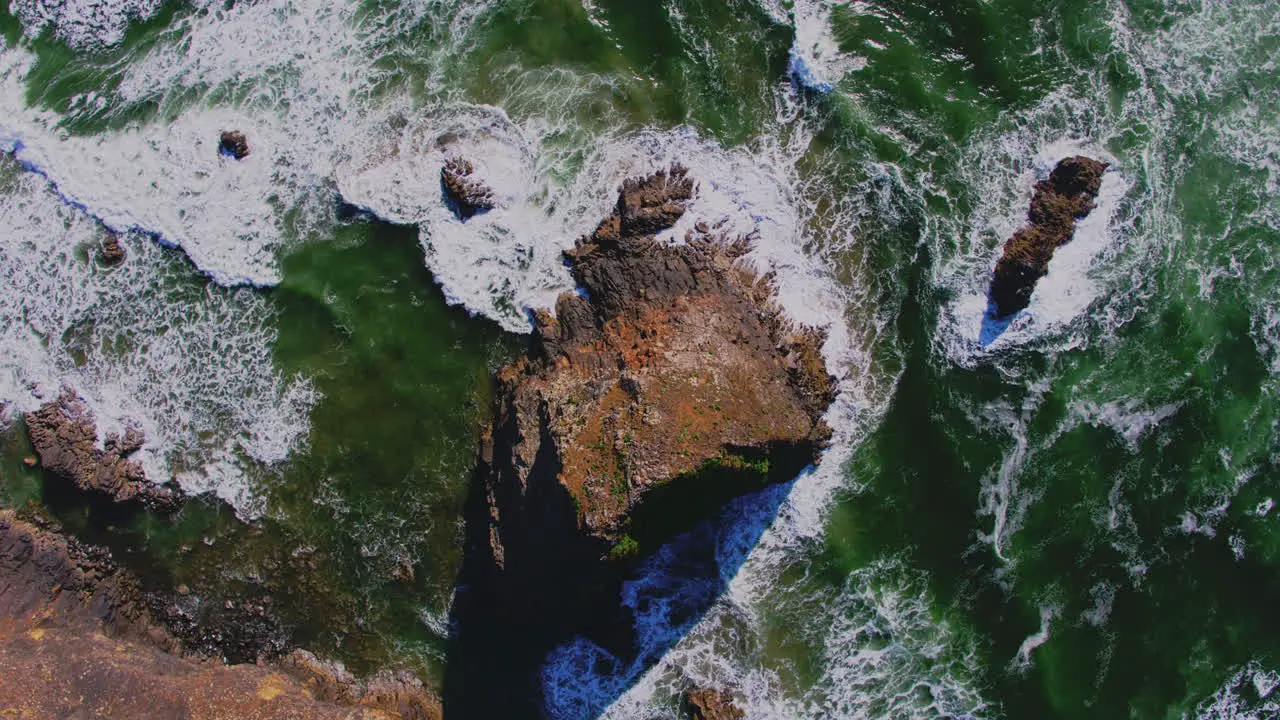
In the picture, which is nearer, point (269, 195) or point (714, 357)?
point (714, 357)

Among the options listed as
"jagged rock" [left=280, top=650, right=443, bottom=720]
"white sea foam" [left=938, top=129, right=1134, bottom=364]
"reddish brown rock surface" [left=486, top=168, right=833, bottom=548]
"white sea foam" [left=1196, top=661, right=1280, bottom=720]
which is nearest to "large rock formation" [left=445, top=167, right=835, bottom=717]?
"reddish brown rock surface" [left=486, top=168, right=833, bottom=548]

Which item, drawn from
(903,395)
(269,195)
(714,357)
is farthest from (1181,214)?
(269,195)

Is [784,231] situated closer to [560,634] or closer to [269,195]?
[560,634]

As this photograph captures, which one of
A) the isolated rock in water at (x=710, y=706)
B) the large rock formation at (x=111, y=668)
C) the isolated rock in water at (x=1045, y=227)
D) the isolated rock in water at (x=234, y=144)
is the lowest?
the large rock formation at (x=111, y=668)

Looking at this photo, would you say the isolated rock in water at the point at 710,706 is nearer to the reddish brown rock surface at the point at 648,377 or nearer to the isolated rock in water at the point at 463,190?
the reddish brown rock surface at the point at 648,377

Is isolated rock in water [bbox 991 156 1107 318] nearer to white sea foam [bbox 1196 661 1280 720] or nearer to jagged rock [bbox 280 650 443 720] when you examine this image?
white sea foam [bbox 1196 661 1280 720]

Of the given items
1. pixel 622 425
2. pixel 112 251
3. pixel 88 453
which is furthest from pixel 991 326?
pixel 88 453

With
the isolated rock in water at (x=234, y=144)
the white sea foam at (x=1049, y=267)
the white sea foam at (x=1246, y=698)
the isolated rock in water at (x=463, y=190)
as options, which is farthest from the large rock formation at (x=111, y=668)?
the white sea foam at (x=1246, y=698)

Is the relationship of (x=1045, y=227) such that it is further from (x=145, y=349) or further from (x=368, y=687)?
(x=145, y=349)
